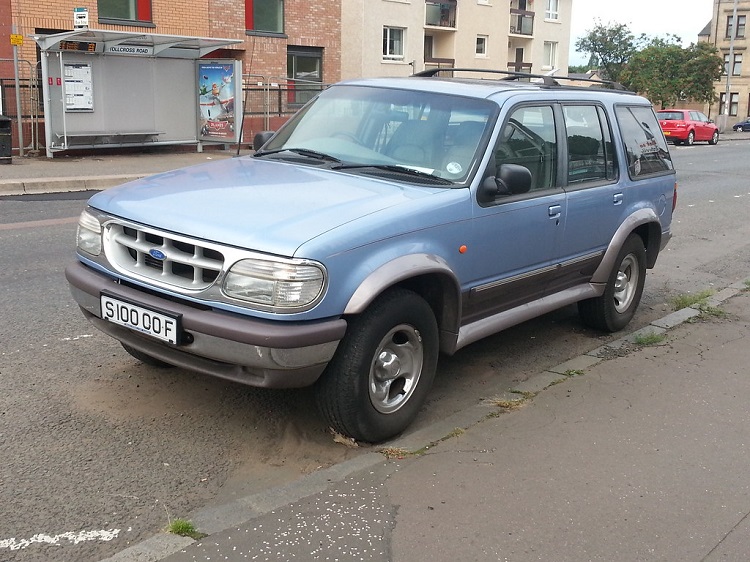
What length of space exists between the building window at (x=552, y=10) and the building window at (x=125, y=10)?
33356 millimetres

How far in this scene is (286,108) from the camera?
2636 centimetres

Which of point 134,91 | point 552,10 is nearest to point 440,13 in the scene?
point 552,10

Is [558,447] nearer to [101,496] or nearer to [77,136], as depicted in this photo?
[101,496]

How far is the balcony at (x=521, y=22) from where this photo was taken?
1891 inches

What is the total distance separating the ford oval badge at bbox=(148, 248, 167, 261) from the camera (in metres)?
3.97

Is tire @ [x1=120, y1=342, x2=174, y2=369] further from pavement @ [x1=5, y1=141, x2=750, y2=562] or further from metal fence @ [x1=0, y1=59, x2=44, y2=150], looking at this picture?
metal fence @ [x1=0, y1=59, x2=44, y2=150]

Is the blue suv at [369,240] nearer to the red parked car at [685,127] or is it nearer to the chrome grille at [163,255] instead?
the chrome grille at [163,255]

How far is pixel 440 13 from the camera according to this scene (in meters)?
43.1

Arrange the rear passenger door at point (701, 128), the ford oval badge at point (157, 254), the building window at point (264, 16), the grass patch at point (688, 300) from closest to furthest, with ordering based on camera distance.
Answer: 1. the ford oval badge at point (157, 254)
2. the grass patch at point (688, 300)
3. the building window at point (264, 16)
4. the rear passenger door at point (701, 128)

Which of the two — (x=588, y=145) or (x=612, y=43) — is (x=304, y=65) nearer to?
(x=588, y=145)

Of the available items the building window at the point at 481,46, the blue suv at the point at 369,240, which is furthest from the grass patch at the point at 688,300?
the building window at the point at 481,46

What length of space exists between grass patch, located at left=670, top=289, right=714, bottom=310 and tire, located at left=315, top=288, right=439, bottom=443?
382 cm

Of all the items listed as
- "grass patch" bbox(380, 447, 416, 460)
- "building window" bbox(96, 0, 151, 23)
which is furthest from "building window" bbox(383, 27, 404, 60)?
"grass patch" bbox(380, 447, 416, 460)

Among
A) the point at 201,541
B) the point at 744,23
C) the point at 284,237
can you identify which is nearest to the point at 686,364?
the point at 284,237
